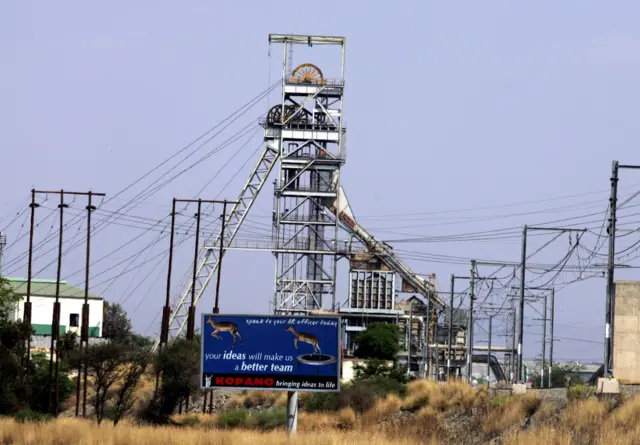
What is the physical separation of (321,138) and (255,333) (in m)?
75.9

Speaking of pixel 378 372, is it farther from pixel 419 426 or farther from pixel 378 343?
pixel 419 426

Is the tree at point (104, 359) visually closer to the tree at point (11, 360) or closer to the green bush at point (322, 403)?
the tree at point (11, 360)

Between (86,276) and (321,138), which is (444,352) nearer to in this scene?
(321,138)

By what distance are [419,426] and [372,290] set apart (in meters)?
56.9

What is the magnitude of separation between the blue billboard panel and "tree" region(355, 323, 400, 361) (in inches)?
2677

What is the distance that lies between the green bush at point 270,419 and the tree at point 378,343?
43.1m

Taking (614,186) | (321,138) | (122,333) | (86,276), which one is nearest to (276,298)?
(321,138)

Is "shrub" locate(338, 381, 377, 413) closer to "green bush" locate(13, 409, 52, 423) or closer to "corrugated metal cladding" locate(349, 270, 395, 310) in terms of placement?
"green bush" locate(13, 409, 52, 423)

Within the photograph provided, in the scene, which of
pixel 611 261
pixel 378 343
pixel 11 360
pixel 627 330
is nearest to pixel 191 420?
pixel 11 360

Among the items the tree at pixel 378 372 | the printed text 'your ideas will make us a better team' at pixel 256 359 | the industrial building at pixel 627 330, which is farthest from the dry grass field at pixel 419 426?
the industrial building at pixel 627 330

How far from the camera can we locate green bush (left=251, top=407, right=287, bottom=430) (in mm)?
54312

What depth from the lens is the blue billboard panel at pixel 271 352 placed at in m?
34.2

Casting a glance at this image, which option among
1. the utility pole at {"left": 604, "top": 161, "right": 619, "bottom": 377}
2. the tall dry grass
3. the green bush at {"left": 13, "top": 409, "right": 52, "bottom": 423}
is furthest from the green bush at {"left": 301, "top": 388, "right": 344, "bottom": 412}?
the tall dry grass

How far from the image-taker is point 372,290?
109875 millimetres
